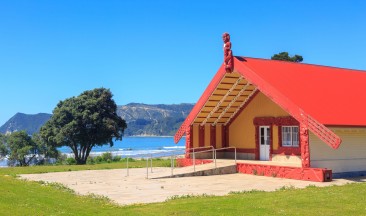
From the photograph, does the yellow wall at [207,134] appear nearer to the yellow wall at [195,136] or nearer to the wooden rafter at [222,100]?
the wooden rafter at [222,100]

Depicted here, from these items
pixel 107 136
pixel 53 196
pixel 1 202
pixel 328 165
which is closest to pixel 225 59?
pixel 328 165

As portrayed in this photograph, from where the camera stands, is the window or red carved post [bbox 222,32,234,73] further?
the window

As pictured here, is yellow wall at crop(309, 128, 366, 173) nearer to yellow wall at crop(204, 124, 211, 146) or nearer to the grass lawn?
the grass lawn

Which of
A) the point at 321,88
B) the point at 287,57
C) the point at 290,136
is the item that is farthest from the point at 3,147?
the point at 321,88

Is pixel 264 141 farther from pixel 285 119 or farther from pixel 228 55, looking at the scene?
pixel 228 55

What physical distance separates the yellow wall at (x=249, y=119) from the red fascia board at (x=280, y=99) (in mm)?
3374

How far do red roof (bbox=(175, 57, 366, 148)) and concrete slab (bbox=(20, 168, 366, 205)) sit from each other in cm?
277

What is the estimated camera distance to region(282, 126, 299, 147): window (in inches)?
959

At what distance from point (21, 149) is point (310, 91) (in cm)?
4249

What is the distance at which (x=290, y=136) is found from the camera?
2475 centimetres

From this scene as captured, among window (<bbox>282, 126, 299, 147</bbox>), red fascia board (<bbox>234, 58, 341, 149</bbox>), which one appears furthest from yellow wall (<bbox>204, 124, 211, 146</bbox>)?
red fascia board (<bbox>234, 58, 341, 149</bbox>)

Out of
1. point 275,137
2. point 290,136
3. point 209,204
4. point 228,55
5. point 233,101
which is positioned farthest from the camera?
point 233,101

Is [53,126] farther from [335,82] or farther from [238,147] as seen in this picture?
[335,82]

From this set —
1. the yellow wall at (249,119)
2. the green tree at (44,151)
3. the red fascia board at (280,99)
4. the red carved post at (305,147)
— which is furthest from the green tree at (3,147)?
the red carved post at (305,147)
